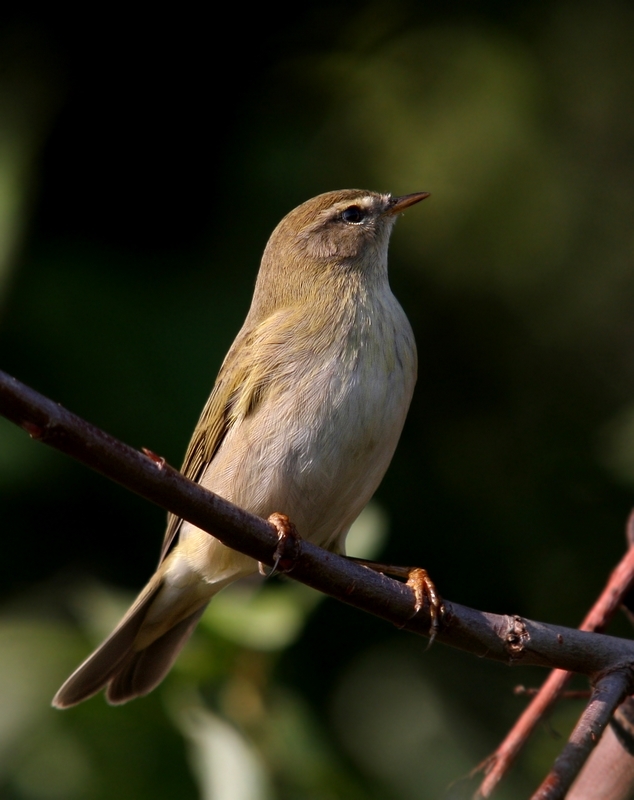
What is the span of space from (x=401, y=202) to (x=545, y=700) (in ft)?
6.72

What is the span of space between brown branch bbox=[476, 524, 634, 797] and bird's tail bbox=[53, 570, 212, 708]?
1121mm

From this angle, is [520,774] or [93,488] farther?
[93,488]

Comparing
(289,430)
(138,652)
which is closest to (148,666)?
(138,652)

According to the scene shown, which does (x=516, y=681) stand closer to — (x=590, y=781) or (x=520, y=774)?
(x=520, y=774)

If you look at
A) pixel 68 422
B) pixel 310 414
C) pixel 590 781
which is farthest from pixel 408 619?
pixel 68 422

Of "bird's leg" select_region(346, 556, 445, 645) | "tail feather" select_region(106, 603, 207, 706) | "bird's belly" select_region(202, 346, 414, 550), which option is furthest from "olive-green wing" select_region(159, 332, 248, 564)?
"bird's leg" select_region(346, 556, 445, 645)

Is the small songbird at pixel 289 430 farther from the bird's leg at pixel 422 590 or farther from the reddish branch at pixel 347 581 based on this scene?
the reddish branch at pixel 347 581

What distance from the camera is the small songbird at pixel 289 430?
3.05m

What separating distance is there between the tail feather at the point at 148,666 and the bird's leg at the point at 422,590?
699 mm

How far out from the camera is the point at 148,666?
3.32 metres

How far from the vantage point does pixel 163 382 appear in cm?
395

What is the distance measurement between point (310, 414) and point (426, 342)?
1.55m

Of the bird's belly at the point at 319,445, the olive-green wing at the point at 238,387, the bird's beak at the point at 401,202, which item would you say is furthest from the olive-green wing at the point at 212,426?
the bird's beak at the point at 401,202

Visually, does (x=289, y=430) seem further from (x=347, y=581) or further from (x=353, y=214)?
(x=353, y=214)
